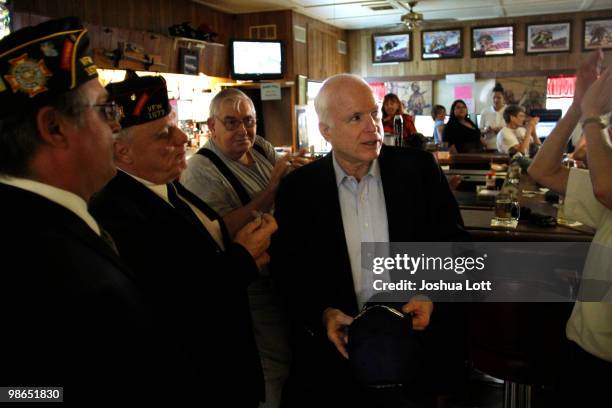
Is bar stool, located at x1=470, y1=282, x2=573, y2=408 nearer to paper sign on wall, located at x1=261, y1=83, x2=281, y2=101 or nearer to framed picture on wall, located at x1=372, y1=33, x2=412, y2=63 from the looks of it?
paper sign on wall, located at x1=261, y1=83, x2=281, y2=101

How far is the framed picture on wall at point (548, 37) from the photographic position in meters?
9.32

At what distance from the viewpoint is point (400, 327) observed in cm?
154

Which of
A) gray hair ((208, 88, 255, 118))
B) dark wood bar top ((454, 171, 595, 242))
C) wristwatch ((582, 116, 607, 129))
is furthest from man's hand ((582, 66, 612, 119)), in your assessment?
gray hair ((208, 88, 255, 118))

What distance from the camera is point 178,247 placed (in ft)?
4.58

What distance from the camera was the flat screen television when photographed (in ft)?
23.8

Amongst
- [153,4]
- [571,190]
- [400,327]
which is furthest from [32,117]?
[153,4]

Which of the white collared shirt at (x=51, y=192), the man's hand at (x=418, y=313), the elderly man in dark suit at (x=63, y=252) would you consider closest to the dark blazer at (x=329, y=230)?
the man's hand at (x=418, y=313)

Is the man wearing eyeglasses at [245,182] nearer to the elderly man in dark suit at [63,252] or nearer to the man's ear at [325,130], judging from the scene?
the man's ear at [325,130]

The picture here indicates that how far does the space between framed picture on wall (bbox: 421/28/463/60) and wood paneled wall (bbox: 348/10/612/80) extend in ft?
0.31

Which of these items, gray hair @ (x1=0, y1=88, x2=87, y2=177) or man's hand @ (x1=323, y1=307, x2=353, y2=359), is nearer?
gray hair @ (x1=0, y1=88, x2=87, y2=177)

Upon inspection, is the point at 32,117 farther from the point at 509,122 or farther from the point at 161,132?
the point at 509,122

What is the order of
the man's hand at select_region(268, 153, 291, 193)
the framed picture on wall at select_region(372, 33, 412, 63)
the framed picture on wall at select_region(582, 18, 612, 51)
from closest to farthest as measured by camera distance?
the man's hand at select_region(268, 153, 291, 193) < the framed picture on wall at select_region(582, 18, 612, 51) < the framed picture on wall at select_region(372, 33, 412, 63)

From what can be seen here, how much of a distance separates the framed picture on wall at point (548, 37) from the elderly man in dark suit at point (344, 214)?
29.1 feet

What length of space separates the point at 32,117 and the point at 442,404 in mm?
2600
